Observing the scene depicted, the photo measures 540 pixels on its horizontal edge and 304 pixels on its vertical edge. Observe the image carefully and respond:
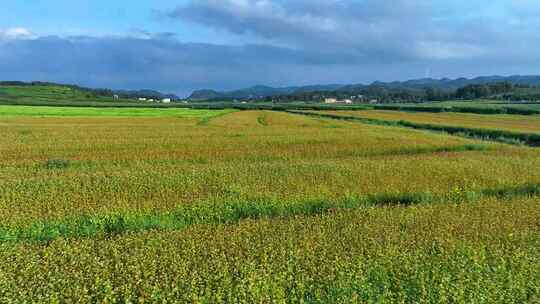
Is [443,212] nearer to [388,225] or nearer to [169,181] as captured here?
[388,225]

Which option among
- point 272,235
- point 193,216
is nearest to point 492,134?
point 193,216

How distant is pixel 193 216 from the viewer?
10680 mm

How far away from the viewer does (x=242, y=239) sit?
7.62m

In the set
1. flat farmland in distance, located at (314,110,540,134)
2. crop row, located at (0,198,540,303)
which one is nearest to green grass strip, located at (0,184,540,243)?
crop row, located at (0,198,540,303)

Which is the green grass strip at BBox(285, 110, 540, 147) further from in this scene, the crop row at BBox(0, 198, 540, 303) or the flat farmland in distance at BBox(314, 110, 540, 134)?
the crop row at BBox(0, 198, 540, 303)

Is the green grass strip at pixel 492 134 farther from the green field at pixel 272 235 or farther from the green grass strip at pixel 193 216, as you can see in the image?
the green grass strip at pixel 193 216

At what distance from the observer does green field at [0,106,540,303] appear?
5.78 m

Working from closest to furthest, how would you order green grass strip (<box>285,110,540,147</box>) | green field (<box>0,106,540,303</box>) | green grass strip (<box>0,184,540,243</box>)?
green field (<box>0,106,540,303</box>) < green grass strip (<box>0,184,540,243</box>) < green grass strip (<box>285,110,540,147</box>)

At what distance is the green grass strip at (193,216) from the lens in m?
9.13

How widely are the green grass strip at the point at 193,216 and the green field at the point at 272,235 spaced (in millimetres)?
45

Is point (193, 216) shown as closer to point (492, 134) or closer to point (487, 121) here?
point (492, 134)

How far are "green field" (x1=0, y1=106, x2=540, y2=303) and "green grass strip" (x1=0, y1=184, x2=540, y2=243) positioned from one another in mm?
45

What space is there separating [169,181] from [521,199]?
10.5m

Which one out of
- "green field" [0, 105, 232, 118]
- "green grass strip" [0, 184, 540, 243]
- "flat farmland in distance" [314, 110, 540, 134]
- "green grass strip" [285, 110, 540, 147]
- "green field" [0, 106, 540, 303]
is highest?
"green field" [0, 105, 232, 118]
